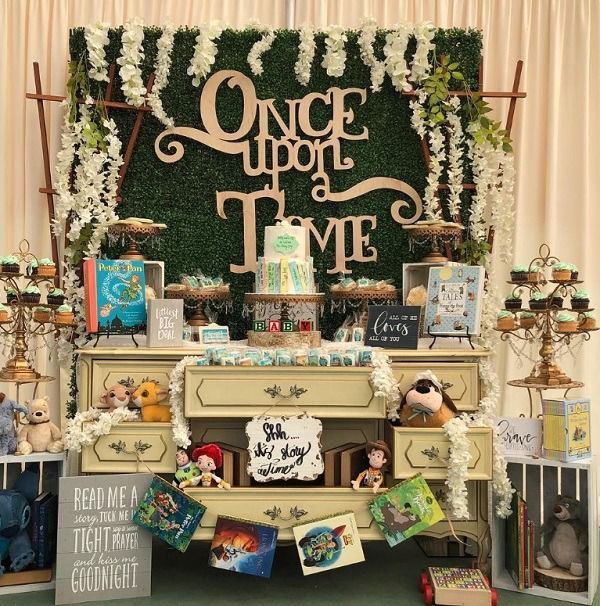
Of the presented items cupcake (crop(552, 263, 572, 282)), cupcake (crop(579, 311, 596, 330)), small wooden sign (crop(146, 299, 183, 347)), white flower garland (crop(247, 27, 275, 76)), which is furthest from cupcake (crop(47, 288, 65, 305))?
cupcake (crop(579, 311, 596, 330))

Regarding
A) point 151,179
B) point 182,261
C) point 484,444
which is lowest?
point 484,444

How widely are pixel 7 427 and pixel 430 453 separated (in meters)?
1.82

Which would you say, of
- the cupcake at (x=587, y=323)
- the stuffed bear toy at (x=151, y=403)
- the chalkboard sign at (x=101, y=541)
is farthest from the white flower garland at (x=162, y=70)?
the cupcake at (x=587, y=323)

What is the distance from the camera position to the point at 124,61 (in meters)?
3.64

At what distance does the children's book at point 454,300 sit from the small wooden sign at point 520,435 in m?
0.45

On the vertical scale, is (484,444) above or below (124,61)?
below

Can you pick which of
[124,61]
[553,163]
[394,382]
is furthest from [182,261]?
[553,163]

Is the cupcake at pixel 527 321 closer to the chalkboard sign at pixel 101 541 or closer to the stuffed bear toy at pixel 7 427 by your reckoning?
the chalkboard sign at pixel 101 541

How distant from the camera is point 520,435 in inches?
123

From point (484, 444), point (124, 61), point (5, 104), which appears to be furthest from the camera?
point (5, 104)

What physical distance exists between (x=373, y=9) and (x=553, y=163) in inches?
55.4

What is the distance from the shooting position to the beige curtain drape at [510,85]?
400cm

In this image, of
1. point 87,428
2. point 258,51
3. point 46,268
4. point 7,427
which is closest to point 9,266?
point 46,268

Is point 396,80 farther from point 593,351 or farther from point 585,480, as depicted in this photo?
point 585,480
